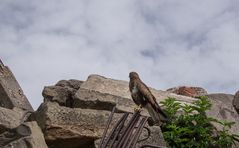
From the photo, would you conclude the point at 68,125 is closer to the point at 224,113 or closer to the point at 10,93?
the point at 10,93

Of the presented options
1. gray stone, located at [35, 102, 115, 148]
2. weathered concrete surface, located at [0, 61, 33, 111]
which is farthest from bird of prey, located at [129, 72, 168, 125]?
weathered concrete surface, located at [0, 61, 33, 111]

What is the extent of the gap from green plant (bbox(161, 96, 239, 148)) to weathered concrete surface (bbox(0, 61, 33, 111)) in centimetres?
165

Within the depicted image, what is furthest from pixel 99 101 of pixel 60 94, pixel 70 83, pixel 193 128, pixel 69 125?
pixel 70 83

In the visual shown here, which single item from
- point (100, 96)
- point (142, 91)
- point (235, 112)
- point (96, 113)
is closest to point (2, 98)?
point (100, 96)

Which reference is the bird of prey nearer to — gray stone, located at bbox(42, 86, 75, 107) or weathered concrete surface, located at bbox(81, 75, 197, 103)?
weathered concrete surface, located at bbox(81, 75, 197, 103)

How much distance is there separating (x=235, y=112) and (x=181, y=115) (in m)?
1.10

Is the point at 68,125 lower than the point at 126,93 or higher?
lower

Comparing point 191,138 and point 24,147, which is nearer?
point 24,147

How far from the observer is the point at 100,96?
6.91 m

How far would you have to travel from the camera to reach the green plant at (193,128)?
6832 millimetres

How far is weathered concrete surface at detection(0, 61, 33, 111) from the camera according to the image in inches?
283

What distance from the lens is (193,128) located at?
6.98 metres

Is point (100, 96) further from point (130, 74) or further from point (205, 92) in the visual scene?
point (205, 92)

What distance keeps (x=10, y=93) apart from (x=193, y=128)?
2.18m
